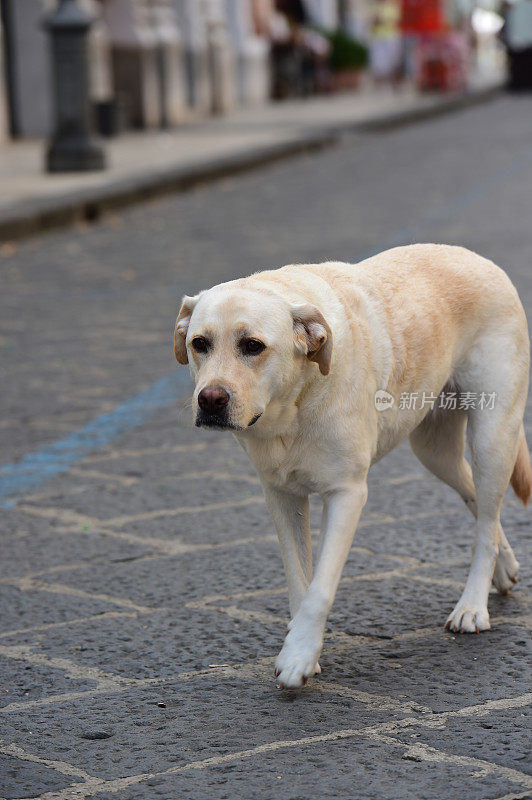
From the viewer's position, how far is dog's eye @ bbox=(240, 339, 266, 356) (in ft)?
9.03

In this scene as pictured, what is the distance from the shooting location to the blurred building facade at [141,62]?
19906 millimetres

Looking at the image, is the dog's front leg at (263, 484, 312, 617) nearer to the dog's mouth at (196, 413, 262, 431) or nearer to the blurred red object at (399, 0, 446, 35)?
the dog's mouth at (196, 413, 262, 431)

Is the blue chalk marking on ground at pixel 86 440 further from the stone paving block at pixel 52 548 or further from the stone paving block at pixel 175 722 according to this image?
the stone paving block at pixel 175 722

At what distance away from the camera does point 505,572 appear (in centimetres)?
347

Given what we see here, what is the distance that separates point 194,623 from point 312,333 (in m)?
0.93

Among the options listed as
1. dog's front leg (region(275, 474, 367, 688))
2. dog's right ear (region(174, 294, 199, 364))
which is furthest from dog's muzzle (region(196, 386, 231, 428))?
dog's front leg (region(275, 474, 367, 688))

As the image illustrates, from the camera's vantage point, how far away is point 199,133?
2125 cm

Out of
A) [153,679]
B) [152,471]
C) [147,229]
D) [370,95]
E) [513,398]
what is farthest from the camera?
[370,95]

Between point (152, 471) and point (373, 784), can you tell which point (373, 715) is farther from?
point (152, 471)

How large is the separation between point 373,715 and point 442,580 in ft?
2.75

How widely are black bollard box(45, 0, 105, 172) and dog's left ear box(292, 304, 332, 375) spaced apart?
12.2 metres


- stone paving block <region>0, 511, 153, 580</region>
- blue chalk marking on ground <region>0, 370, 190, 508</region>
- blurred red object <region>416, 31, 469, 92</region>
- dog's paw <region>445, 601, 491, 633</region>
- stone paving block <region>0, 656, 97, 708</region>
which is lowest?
blurred red object <region>416, 31, 469, 92</region>

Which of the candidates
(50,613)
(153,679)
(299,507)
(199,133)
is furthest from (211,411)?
(199,133)

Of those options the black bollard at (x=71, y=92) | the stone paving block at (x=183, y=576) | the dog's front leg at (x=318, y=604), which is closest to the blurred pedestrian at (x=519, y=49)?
the black bollard at (x=71, y=92)
